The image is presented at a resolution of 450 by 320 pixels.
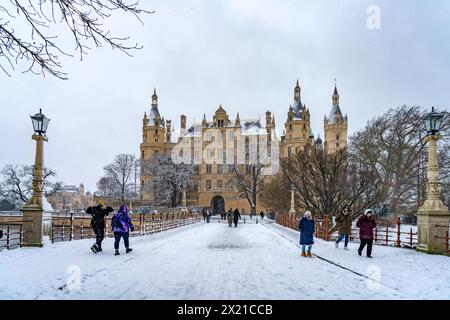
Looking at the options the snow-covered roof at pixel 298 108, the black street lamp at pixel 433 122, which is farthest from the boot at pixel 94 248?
the snow-covered roof at pixel 298 108

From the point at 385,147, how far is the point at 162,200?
43.0 m

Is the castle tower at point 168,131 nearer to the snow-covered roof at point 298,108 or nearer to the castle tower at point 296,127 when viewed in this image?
the castle tower at point 296,127

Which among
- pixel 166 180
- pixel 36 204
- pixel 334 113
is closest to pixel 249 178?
pixel 166 180

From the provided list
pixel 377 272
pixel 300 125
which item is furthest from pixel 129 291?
pixel 300 125

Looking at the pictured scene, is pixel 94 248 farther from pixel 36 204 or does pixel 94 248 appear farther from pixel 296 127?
pixel 296 127

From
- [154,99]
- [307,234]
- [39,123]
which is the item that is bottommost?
[307,234]

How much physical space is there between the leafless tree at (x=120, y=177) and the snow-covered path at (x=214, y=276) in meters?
64.9

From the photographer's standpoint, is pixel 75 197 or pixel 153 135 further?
pixel 75 197

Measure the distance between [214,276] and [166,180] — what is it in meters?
65.4

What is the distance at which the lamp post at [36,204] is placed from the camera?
13625mm

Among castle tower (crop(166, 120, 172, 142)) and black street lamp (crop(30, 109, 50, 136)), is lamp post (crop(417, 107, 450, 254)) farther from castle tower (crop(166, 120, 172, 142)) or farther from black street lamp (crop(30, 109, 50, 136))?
castle tower (crop(166, 120, 172, 142))

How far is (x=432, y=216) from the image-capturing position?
44.9 feet

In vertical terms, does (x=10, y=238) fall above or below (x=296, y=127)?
below
